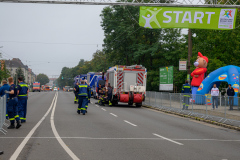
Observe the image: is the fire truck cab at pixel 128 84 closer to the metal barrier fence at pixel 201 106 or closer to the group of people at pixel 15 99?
the metal barrier fence at pixel 201 106

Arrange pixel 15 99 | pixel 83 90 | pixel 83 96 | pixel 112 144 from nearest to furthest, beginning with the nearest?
1. pixel 112 144
2. pixel 15 99
3. pixel 83 96
4. pixel 83 90

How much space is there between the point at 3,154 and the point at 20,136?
2847 mm

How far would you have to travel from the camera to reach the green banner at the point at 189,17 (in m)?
14.3

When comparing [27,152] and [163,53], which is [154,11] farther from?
[163,53]

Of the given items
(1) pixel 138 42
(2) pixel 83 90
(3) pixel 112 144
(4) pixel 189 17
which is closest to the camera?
(3) pixel 112 144

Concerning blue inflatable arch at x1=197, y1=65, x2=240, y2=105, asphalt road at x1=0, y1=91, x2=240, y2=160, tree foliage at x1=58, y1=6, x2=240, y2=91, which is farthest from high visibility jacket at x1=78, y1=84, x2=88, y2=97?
tree foliage at x1=58, y1=6, x2=240, y2=91

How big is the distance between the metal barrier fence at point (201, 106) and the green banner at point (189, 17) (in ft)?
12.4

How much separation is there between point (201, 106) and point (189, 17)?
6.07 m

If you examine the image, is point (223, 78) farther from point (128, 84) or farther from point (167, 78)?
point (128, 84)

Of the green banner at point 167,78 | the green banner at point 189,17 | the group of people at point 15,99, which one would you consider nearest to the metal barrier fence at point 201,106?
the green banner at point 167,78

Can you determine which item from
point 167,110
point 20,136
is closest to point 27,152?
point 20,136

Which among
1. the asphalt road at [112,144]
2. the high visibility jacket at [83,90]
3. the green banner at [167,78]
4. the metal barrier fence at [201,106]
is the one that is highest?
the green banner at [167,78]

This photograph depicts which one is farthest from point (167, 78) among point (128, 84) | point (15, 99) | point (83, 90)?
point (15, 99)

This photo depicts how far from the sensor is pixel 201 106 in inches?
733
